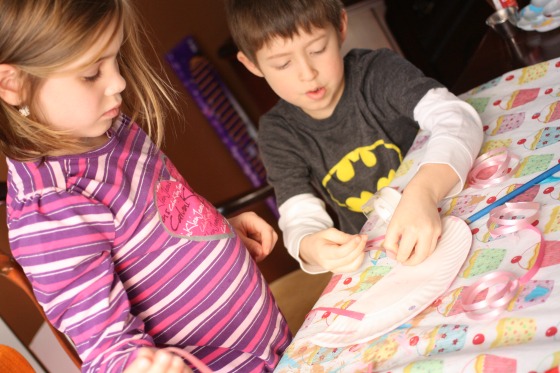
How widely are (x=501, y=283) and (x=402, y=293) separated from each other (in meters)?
0.16

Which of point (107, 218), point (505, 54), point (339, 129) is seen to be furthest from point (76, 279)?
point (505, 54)

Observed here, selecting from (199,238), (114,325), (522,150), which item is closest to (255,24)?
(199,238)

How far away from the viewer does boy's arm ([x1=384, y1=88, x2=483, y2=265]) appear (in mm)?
1048

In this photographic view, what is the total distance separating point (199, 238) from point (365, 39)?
149cm

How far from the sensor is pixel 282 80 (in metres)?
1.52

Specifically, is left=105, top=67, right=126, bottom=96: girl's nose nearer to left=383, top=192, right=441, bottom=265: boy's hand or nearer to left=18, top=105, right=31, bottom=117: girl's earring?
left=18, top=105, right=31, bottom=117: girl's earring

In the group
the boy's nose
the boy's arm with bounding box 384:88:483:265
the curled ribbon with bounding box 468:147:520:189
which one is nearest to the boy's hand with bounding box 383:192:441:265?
the boy's arm with bounding box 384:88:483:265

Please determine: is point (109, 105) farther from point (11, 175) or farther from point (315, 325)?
point (315, 325)

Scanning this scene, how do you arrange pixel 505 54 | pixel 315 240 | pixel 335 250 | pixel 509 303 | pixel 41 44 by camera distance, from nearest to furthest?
pixel 509 303
pixel 41 44
pixel 335 250
pixel 315 240
pixel 505 54

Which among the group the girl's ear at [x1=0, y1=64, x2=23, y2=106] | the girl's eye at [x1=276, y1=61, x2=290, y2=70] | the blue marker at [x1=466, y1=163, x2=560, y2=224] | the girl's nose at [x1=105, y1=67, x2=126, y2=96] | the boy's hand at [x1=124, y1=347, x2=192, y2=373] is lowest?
the blue marker at [x1=466, y1=163, x2=560, y2=224]

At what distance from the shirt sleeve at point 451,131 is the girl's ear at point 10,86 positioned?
704mm

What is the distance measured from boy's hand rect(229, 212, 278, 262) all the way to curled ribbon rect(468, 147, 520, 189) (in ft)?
1.47

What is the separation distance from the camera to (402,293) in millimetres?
983

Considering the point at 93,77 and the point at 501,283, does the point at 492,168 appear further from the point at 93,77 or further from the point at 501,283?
the point at 93,77
